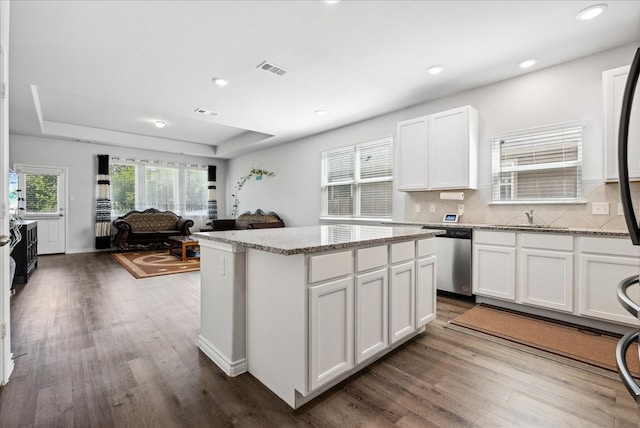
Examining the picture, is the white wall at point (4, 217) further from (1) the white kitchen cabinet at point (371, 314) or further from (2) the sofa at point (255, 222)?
(2) the sofa at point (255, 222)

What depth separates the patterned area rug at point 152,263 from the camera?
4.90m

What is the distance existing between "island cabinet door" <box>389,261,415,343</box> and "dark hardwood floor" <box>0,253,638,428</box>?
17 centimetres

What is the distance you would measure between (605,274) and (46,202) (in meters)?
9.27

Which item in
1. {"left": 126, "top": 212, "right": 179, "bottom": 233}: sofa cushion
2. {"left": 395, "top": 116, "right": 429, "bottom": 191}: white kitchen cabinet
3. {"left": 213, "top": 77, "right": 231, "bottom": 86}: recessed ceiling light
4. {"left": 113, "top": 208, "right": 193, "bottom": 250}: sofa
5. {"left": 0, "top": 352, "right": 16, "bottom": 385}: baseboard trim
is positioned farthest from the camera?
Result: {"left": 126, "top": 212, "right": 179, "bottom": 233}: sofa cushion

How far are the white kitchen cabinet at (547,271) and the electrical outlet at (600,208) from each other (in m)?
0.55

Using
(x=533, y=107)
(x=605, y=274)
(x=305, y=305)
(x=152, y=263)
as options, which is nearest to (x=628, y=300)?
(x=305, y=305)

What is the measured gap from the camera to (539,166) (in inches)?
134

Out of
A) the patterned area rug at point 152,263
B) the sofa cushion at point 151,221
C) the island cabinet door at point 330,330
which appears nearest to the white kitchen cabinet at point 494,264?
the island cabinet door at point 330,330

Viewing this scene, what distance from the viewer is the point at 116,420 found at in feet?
5.16

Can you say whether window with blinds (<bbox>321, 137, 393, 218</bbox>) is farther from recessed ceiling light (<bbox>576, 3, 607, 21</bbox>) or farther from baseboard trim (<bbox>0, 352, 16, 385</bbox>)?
baseboard trim (<bbox>0, 352, 16, 385</bbox>)

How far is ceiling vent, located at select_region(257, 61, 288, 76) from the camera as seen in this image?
3.30 metres

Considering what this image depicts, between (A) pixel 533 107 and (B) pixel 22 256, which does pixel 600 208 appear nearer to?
(A) pixel 533 107

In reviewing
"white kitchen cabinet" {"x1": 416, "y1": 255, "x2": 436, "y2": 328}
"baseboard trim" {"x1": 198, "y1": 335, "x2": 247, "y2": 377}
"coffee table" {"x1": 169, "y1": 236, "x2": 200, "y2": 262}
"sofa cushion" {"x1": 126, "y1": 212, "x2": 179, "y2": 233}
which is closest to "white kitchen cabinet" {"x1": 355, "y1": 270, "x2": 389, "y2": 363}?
"white kitchen cabinet" {"x1": 416, "y1": 255, "x2": 436, "y2": 328}

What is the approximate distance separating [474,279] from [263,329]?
2565 millimetres
